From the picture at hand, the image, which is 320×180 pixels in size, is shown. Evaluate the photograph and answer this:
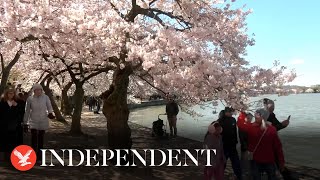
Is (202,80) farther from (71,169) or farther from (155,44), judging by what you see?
(71,169)

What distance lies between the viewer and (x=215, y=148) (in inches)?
304

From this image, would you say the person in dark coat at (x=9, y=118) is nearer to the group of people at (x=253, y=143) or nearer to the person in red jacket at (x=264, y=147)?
the group of people at (x=253, y=143)

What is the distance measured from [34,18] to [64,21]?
1.00 meters

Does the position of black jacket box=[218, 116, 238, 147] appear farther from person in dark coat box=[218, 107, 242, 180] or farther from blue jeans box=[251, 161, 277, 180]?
blue jeans box=[251, 161, 277, 180]

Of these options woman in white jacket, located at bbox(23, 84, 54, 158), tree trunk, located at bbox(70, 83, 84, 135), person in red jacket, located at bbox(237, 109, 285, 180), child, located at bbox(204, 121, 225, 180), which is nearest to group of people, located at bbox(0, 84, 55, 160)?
woman in white jacket, located at bbox(23, 84, 54, 158)

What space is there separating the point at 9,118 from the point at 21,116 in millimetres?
301

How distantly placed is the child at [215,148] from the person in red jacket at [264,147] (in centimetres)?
67

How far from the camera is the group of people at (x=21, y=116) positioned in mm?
8484

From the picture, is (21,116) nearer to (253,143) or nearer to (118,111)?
(118,111)

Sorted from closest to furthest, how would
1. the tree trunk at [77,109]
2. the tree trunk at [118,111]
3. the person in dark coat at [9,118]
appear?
the person in dark coat at [9,118], the tree trunk at [118,111], the tree trunk at [77,109]

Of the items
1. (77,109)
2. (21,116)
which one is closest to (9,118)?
(21,116)

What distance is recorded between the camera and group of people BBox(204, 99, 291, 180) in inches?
285

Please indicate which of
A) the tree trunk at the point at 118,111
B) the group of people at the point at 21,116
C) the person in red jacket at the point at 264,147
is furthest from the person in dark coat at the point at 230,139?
the group of people at the point at 21,116

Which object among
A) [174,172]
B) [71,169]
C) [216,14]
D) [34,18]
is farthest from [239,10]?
→ [71,169]
